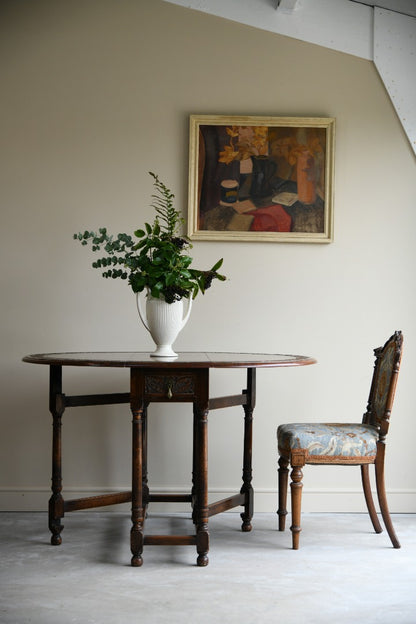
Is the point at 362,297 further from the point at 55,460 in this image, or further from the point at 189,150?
the point at 55,460

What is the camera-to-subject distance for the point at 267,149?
4.01 m

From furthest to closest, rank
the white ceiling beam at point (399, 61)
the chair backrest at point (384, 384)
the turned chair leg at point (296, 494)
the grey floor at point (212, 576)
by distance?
the white ceiling beam at point (399, 61) → the chair backrest at point (384, 384) → the turned chair leg at point (296, 494) → the grey floor at point (212, 576)

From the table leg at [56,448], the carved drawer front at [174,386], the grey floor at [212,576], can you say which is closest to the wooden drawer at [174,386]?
the carved drawer front at [174,386]

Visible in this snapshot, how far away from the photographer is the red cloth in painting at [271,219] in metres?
3.99

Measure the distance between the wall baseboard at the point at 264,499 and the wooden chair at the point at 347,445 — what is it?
41 centimetres

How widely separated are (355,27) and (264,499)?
2856mm

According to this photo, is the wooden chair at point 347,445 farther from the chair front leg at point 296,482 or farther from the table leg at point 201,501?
the table leg at point 201,501

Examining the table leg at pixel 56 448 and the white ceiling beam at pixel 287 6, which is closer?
the table leg at pixel 56 448

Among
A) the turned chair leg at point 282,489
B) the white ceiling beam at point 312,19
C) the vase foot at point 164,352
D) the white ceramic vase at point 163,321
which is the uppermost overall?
the white ceiling beam at point 312,19

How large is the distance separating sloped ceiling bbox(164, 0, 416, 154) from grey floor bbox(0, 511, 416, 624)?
→ 2.37 m

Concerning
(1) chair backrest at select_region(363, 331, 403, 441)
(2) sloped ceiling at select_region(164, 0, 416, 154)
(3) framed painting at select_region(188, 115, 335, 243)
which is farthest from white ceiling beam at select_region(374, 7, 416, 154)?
(1) chair backrest at select_region(363, 331, 403, 441)

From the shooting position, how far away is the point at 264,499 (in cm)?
394

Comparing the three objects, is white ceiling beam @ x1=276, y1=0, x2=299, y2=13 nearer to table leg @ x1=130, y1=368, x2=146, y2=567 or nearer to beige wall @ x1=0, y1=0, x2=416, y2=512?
beige wall @ x1=0, y1=0, x2=416, y2=512

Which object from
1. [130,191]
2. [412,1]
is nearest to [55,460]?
[130,191]
